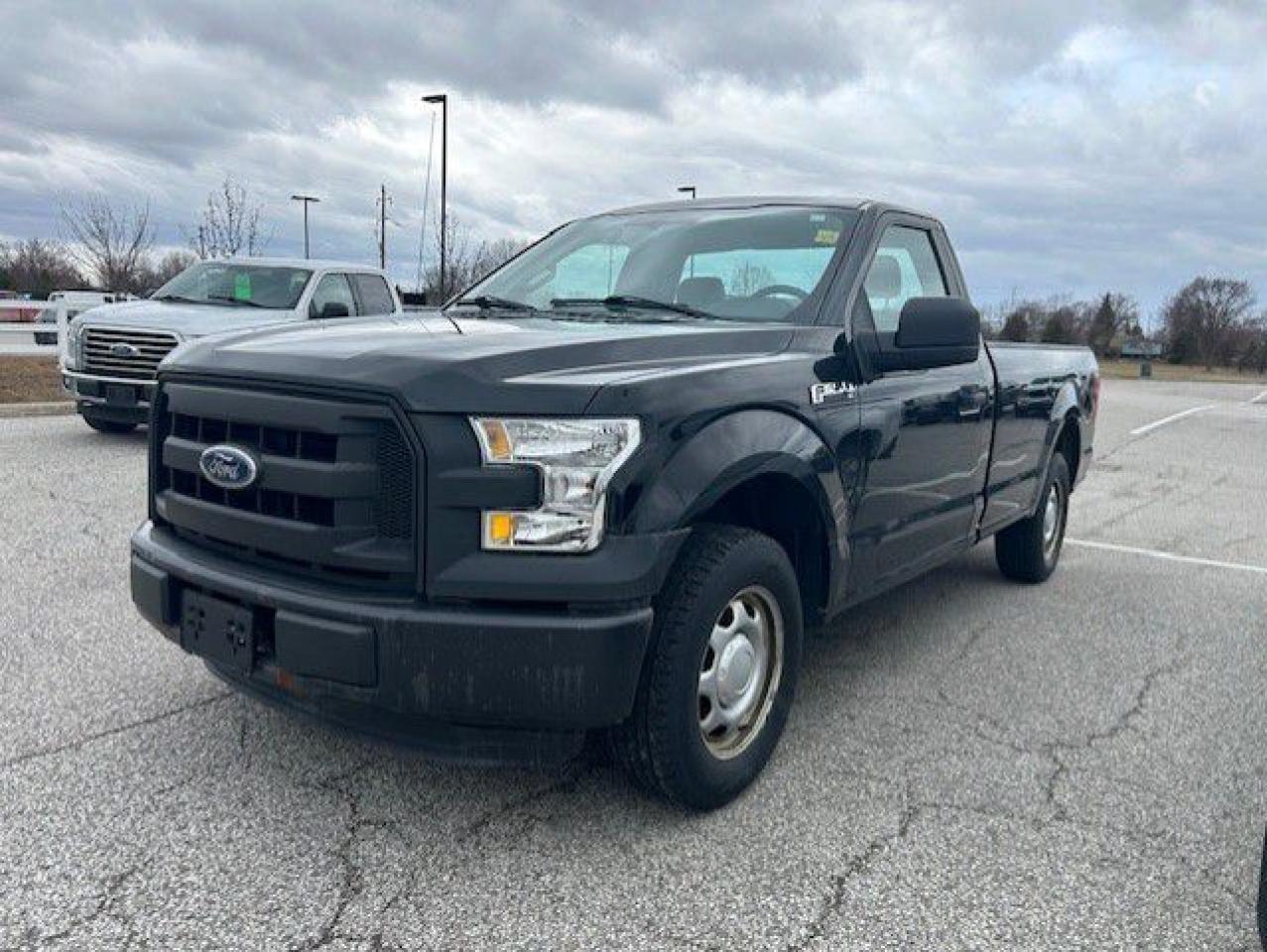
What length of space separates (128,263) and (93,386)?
3012 cm

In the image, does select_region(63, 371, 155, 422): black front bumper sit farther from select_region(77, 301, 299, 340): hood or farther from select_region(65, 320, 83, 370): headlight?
select_region(77, 301, 299, 340): hood

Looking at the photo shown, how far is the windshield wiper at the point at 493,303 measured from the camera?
13.3ft

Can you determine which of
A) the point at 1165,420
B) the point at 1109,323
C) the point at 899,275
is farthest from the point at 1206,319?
the point at 899,275

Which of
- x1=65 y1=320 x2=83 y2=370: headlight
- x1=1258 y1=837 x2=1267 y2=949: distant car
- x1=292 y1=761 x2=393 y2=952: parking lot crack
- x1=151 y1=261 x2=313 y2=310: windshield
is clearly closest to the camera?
x1=1258 y1=837 x2=1267 y2=949: distant car

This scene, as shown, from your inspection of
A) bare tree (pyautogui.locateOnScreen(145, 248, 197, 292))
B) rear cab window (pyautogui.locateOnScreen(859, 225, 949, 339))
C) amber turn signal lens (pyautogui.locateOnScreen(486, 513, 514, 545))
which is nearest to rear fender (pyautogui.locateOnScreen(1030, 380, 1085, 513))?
rear cab window (pyautogui.locateOnScreen(859, 225, 949, 339))

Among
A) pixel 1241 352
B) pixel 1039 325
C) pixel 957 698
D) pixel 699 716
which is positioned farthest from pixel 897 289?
pixel 1241 352

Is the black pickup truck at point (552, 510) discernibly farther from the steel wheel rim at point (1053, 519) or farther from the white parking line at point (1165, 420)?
the white parking line at point (1165, 420)

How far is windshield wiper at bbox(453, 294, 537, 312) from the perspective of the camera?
4.04 m

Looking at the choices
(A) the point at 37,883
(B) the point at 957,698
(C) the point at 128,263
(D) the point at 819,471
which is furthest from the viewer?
(C) the point at 128,263

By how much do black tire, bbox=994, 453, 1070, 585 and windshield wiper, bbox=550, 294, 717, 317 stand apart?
271 centimetres

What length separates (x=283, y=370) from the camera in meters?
2.79

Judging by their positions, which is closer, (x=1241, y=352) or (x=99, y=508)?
(x=99, y=508)

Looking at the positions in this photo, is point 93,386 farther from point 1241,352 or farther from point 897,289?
point 1241,352

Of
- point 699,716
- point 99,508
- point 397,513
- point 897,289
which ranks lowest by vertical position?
point 99,508
